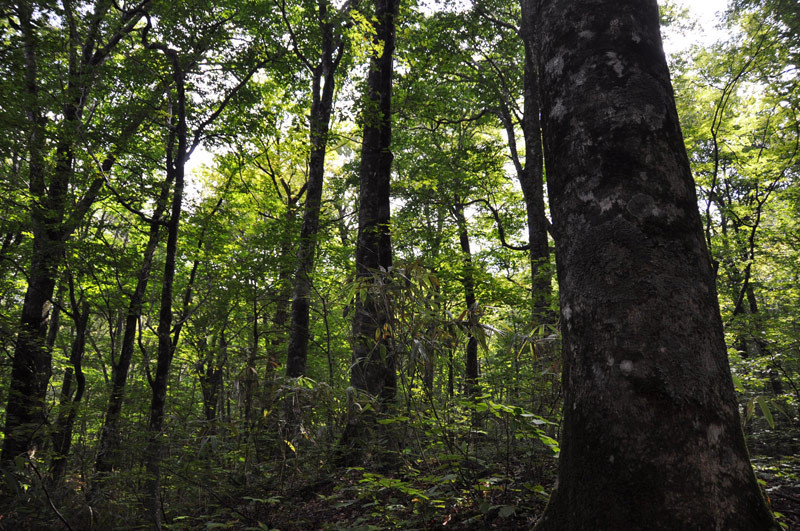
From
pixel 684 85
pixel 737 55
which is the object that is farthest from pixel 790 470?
pixel 684 85

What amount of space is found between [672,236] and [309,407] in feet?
11.1

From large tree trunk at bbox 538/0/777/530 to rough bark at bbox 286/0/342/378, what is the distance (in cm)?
592

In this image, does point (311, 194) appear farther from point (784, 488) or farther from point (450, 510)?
point (784, 488)

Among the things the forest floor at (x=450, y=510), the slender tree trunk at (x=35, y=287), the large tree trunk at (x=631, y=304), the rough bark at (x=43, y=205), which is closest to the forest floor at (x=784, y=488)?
the forest floor at (x=450, y=510)

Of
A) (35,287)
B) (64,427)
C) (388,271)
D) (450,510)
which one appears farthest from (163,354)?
(35,287)

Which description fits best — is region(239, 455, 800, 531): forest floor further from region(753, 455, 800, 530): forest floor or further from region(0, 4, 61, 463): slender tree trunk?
region(0, 4, 61, 463): slender tree trunk

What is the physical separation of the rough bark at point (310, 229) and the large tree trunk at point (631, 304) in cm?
592

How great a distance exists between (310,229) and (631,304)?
826 cm

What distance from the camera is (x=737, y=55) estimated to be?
34.7 feet

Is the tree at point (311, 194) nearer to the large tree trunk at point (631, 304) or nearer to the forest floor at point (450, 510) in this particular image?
the forest floor at point (450, 510)

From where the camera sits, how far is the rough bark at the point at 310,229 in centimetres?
832

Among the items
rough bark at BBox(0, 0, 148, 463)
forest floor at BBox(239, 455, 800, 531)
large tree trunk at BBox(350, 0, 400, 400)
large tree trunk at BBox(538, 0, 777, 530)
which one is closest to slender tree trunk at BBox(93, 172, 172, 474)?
rough bark at BBox(0, 0, 148, 463)

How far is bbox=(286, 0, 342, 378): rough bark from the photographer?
8.32m

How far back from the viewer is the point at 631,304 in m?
1.60
